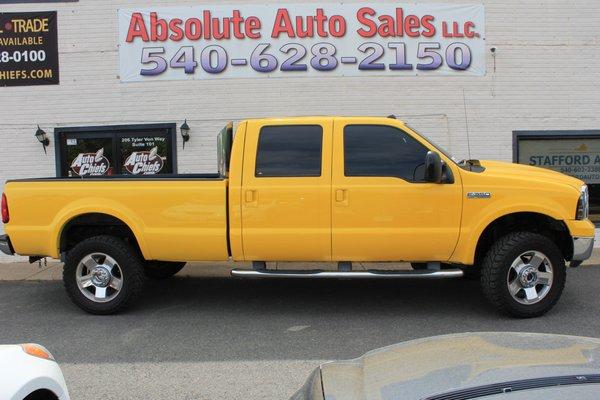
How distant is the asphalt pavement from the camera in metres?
4.50

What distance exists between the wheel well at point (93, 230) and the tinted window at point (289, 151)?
5.88ft

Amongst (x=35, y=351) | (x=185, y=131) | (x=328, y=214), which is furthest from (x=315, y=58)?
(x=35, y=351)

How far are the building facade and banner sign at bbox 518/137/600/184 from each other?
0.06 m

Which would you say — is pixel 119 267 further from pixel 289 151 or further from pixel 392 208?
pixel 392 208

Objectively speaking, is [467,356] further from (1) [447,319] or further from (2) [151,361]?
(1) [447,319]

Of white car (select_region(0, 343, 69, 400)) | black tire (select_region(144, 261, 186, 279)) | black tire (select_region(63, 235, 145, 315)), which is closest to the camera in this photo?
white car (select_region(0, 343, 69, 400))

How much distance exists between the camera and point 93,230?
260 inches

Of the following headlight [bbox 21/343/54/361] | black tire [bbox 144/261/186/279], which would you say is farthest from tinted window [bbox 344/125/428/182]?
headlight [bbox 21/343/54/361]

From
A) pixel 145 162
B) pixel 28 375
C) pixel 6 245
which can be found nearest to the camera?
pixel 28 375

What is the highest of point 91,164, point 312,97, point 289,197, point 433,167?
point 312,97

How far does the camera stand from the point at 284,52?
10.1 m

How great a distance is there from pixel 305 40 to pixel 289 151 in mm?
4687

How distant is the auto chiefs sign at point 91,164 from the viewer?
10.3m

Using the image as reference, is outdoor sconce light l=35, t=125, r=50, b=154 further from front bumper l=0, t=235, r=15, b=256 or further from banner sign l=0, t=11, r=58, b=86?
front bumper l=0, t=235, r=15, b=256
